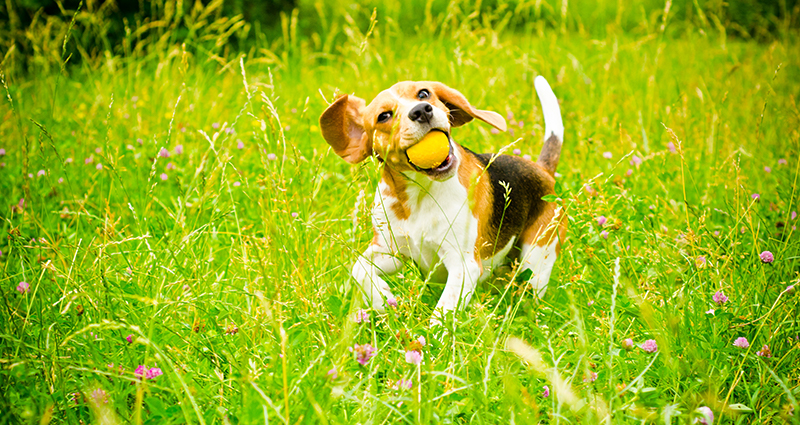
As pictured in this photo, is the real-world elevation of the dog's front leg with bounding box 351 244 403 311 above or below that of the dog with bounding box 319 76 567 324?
below

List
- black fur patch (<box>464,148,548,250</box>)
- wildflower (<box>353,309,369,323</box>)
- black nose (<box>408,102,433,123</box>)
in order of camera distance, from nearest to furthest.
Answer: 1. wildflower (<box>353,309,369,323</box>)
2. black nose (<box>408,102,433,123</box>)
3. black fur patch (<box>464,148,548,250</box>)

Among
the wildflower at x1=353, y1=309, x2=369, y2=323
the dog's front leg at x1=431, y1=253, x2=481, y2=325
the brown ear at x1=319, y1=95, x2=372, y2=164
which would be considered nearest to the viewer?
the wildflower at x1=353, y1=309, x2=369, y2=323

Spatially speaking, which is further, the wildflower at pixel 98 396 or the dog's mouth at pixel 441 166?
the dog's mouth at pixel 441 166

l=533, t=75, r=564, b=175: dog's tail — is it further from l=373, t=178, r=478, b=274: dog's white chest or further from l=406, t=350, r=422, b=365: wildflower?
l=406, t=350, r=422, b=365: wildflower

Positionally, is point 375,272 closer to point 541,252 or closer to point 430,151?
point 430,151

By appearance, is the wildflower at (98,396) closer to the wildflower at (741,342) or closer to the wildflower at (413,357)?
the wildflower at (413,357)

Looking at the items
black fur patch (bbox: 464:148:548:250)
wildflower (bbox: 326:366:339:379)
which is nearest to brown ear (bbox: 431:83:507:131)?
black fur patch (bbox: 464:148:548:250)

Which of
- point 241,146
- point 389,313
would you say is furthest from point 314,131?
point 389,313

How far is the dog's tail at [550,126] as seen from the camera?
10.2ft

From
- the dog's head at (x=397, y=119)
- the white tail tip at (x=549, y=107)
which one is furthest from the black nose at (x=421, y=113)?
the white tail tip at (x=549, y=107)

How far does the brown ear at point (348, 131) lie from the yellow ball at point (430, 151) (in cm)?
30

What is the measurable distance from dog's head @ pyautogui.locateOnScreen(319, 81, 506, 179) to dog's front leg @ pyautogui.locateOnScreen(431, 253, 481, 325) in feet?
1.26

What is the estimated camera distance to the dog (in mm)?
2236

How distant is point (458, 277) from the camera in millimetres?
2361
